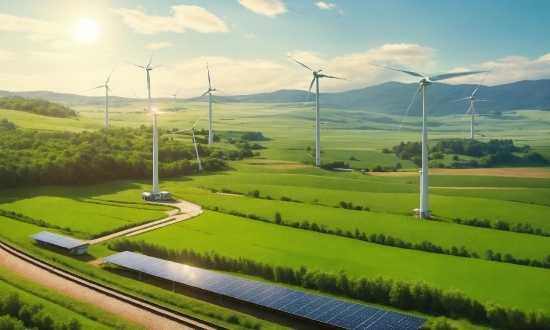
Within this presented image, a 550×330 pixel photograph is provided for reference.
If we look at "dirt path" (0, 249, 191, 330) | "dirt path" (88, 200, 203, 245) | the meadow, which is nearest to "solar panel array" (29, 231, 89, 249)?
the meadow

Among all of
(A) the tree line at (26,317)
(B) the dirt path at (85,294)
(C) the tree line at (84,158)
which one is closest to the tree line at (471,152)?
(C) the tree line at (84,158)

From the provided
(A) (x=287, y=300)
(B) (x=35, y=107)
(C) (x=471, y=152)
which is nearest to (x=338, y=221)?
(A) (x=287, y=300)

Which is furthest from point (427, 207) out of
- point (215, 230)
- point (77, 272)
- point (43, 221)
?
point (43, 221)

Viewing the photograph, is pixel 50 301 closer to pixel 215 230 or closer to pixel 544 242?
pixel 215 230

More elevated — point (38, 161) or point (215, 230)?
point (38, 161)

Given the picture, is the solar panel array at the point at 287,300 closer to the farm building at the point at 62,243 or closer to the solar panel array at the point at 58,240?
the farm building at the point at 62,243

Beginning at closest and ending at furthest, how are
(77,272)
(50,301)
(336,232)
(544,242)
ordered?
(50,301)
(77,272)
(544,242)
(336,232)

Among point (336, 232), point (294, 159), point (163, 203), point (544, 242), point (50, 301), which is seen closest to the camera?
point (50, 301)

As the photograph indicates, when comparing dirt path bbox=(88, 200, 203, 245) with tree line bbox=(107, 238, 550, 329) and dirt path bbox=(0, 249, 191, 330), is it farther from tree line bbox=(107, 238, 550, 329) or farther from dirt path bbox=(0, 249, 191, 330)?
tree line bbox=(107, 238, 550, 329)
